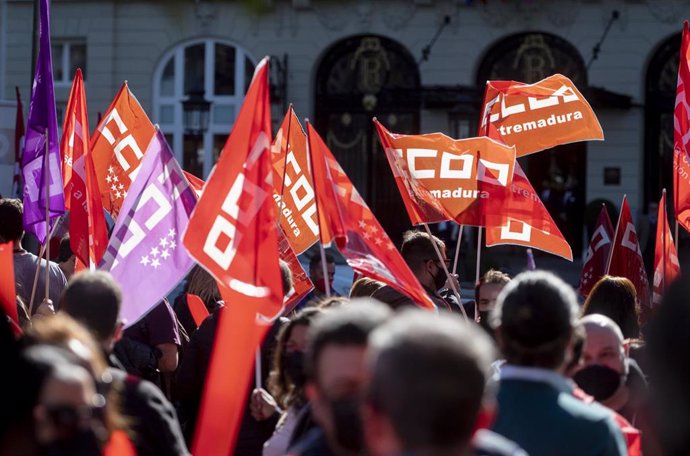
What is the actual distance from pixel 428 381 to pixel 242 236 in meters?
2.65

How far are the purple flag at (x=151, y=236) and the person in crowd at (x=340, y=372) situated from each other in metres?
2.78

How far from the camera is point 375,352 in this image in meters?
2.57

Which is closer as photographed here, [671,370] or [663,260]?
[671,370]

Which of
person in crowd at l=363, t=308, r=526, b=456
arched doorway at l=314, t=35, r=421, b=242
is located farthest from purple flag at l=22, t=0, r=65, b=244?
arched doorway at l=314, t=35, r=421, b=242

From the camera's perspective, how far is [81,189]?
26.2ft

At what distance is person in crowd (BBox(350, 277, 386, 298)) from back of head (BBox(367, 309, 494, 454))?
4265 millimetres

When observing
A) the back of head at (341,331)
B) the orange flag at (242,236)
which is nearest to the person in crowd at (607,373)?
the orange flag at (242,236)

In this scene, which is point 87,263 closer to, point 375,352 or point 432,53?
point 375,352

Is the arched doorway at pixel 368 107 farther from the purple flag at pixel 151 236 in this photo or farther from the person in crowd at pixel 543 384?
the person in crowd at pixel 543 384

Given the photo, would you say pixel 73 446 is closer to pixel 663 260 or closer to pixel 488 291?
pixel 488 291

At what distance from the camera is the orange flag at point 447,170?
7.99m

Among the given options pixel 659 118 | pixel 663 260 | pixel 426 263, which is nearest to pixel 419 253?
pixel 426 263

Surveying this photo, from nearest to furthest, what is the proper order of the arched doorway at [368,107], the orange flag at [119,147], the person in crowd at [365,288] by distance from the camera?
1. the person in crowd at [365,288]
2. the orange flag at [119,147]
3. the arched doorway at [368,107]

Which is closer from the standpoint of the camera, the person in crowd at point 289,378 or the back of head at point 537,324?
the back of head at point 537,324
